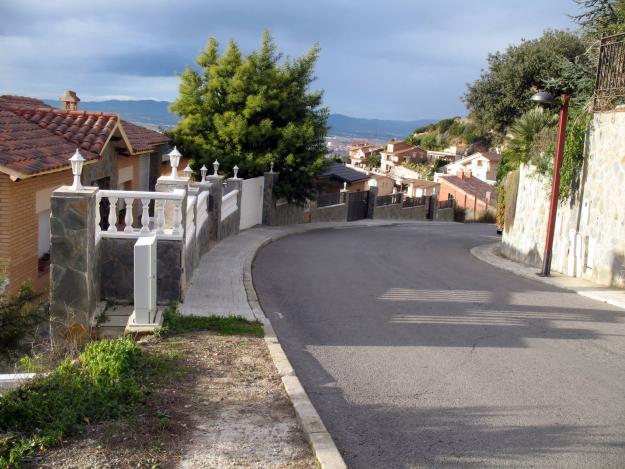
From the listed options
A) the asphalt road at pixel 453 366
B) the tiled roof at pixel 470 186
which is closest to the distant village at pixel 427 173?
the tiled roof at pixel 470 186

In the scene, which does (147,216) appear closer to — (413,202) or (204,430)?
(204,430)

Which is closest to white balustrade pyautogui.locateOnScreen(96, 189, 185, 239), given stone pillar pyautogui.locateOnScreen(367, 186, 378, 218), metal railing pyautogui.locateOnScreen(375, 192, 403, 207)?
stone pillar pyautogui.locateOnScreen(367, 186, 378, 218)

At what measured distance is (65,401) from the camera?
5359 millimetres

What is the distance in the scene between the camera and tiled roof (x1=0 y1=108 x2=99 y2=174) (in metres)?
10.8

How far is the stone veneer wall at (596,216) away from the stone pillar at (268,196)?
10.7 m

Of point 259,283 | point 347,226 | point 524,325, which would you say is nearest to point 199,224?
point 259,283

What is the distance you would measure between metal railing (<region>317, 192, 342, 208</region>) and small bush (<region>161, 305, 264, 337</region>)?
25171mm

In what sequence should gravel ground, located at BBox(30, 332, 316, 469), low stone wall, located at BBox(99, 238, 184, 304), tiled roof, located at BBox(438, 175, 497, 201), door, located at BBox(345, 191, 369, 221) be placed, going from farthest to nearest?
1. tiled roof, located at BBox(438, 175, 497, 201)
2. door, located at BBox(345, 191, 369, 221)
3. low stone wall, located at BBox(99, 238, 184, 304)
4. gravel ground, located at BBox(30, 332, 316, 469)

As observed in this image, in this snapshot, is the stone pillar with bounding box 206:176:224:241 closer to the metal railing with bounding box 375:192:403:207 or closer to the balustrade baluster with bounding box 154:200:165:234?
the balustrade baluster with bounding box 154:200:165:234

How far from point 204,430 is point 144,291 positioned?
128 inches

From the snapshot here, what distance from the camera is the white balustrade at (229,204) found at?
18.4 metres

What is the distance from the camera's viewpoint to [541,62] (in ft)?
96.9

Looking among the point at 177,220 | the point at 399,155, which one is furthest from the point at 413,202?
the point at 399,155

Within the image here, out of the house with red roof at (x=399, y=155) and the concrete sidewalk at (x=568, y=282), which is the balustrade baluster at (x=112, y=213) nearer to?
the concrete sidewalk at (x=568, y=282)
